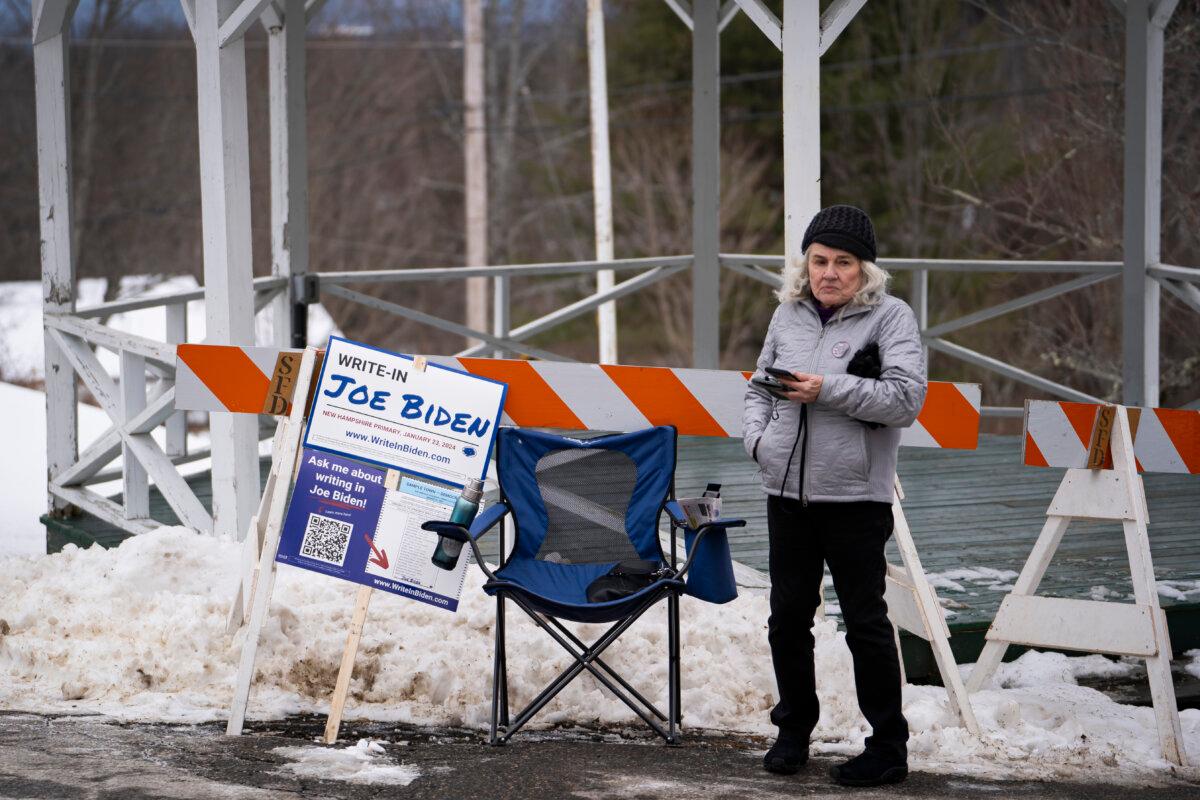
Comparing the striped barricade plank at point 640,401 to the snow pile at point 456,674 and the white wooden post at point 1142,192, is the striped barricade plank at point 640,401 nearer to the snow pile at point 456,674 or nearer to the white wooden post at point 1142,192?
the snow pile at point 456,674

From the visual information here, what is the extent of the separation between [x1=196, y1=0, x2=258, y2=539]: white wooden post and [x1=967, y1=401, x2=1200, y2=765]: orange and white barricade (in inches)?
111

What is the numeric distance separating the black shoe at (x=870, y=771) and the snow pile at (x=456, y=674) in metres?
0.23

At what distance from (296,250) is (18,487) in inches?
120

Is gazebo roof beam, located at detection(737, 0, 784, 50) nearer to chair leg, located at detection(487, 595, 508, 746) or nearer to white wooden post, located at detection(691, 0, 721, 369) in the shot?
chair leg, located at detection(487, 595, 508, 746)

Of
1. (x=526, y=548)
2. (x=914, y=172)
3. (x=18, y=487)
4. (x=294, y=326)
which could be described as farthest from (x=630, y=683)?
(x=914, y=172)

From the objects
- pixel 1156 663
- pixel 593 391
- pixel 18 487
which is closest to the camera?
pixel 1156 663

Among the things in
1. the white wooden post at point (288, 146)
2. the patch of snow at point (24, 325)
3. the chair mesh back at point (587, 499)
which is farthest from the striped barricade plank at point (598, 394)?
the patch of snow at point (24, 325)

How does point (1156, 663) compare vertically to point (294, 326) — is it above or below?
below

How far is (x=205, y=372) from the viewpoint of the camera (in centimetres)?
471

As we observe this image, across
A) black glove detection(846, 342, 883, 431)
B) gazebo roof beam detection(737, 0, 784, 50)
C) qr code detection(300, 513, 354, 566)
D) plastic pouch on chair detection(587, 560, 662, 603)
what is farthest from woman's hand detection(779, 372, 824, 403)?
gazebo roof beam detection(737, 0, 784, 50)

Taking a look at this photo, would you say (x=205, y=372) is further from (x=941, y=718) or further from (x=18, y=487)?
(x=18, y=487)

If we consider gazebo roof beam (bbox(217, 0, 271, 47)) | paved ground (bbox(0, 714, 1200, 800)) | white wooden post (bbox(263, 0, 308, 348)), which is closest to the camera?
paved ground (bbox(0, 714, 1200, 800))

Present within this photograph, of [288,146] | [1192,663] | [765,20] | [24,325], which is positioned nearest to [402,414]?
[765,20]

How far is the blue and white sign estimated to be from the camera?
4.51m
